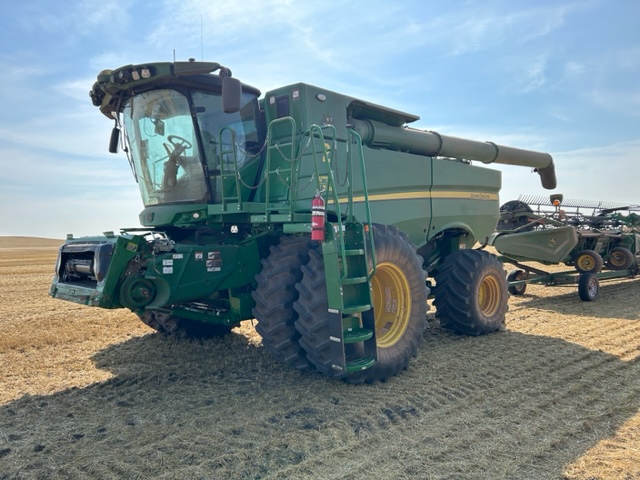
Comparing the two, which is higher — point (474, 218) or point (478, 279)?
point (474, 218)

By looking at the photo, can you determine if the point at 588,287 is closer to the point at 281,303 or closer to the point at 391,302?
the point at 391,302

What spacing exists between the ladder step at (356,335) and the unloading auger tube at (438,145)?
235 cm

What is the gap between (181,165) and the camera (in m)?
4.75

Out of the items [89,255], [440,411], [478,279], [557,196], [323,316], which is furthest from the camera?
[557,196]

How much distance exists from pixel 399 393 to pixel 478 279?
96.8 inches

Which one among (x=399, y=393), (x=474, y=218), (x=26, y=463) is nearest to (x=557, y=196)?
(x=474, y=218)

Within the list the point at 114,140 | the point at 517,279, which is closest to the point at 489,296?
the point at 517,279

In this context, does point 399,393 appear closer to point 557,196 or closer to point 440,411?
point 440,411

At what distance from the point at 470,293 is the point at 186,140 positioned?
11.8 feet

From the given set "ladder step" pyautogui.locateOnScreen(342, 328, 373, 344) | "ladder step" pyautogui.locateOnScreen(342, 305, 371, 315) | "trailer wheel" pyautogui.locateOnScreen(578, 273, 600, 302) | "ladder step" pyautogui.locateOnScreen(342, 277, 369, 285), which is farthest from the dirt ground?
"trailer wheel" pyautogui.locateOnScreen(578, 273, 600, 302)

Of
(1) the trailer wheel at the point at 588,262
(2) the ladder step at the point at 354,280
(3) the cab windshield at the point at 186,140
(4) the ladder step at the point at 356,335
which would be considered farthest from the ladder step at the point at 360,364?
(1) the trailer wheel at the point at 588,262

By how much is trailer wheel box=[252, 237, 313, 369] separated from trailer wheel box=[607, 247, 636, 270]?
8.99 meters

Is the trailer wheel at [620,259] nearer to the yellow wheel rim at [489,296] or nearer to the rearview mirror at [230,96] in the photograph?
the yellow wheel rim at [489,296]

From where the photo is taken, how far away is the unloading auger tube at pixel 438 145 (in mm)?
5664
